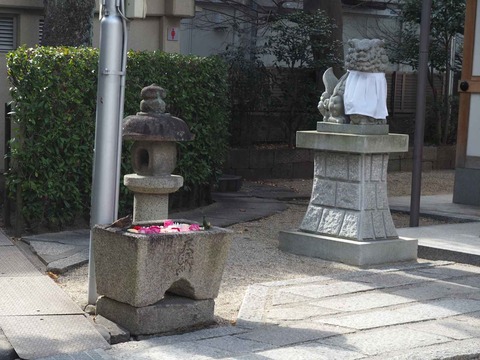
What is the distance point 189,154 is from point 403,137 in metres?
2.84

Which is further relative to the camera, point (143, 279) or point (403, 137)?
point (403, 137)

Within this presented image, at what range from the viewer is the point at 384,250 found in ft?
29.6

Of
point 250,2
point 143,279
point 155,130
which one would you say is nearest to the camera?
point 143,279

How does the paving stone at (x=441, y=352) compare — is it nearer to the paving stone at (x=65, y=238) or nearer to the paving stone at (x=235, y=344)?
Answer: the paving stone at (x=235, y=344)

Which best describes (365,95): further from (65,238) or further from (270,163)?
(270,163)

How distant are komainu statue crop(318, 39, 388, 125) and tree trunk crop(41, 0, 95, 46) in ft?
11.9

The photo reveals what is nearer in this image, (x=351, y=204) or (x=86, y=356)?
(x=86, y=356)

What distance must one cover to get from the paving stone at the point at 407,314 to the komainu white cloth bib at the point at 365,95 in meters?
2.23

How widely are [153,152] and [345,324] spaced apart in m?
1.96

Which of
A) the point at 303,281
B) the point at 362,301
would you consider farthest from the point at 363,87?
the point at 362,301

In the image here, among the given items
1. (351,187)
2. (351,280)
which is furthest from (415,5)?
(351,280)

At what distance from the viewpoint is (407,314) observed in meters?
7.07

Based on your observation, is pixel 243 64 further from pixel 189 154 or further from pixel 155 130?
pixel 155 130

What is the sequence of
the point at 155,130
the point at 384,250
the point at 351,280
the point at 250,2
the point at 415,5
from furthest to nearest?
the point at 250,2 < the point at 415,5 < the point at 384,250 < the point at 351,280 < the point at 155,130
